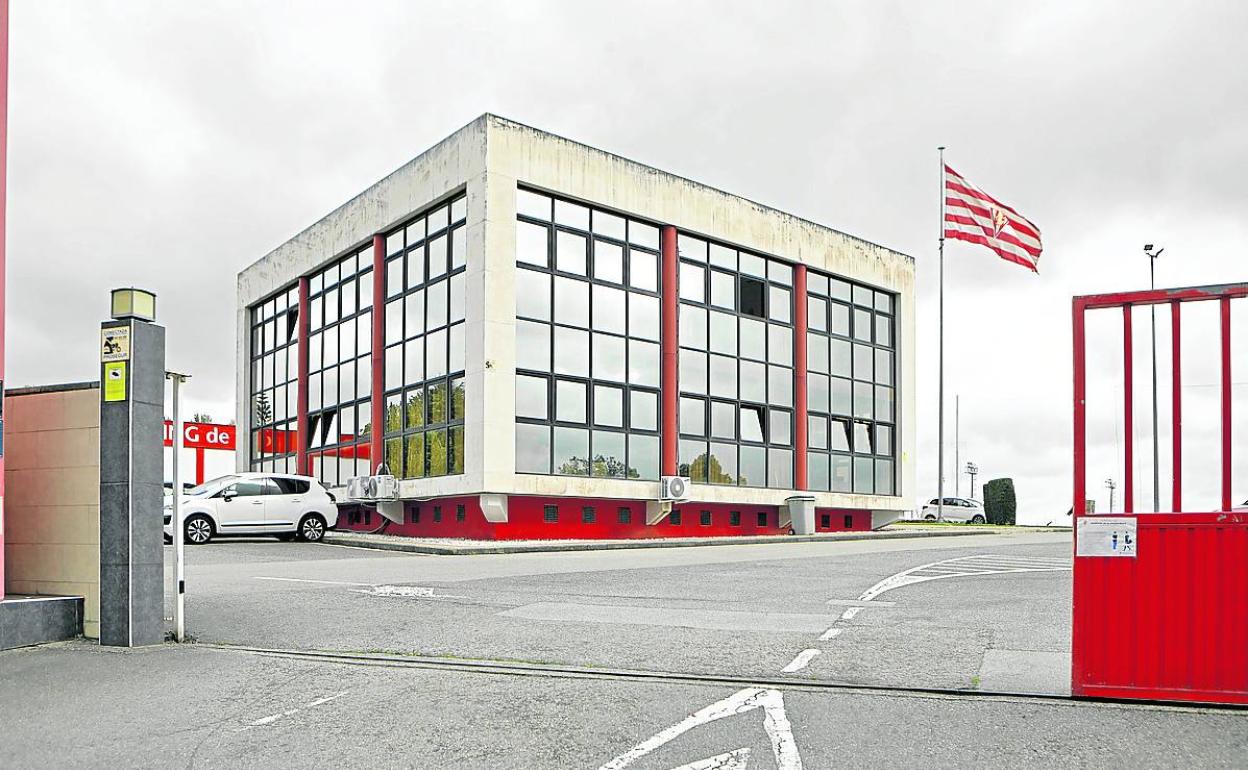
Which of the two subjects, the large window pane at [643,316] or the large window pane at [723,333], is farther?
the large window pane at [723,333]

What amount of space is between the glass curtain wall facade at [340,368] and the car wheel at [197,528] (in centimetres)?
785

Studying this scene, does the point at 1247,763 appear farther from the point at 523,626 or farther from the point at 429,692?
the point at 523,626

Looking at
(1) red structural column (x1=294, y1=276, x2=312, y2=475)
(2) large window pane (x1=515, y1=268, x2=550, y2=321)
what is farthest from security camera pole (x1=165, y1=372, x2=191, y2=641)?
(1) red structural column (x1=294, y1=276, x2=312, y2=475)

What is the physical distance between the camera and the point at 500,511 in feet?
94.7

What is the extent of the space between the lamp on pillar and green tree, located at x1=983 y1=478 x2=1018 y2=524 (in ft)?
152

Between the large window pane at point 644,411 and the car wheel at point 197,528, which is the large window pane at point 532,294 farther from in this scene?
the car wheel at point 197,528

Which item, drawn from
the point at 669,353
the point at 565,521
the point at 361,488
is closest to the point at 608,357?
the point at 669,353

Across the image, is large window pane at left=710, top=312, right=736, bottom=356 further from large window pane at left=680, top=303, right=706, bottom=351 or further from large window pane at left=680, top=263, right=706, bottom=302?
large window pane at left=680, top=263, right=706, bottom=302

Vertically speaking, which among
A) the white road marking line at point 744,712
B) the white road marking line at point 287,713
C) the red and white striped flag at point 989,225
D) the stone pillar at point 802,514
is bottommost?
the stone pillar at point 802,514

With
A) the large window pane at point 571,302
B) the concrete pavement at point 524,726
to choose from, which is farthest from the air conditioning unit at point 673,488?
the concrete pavement at point 524,726

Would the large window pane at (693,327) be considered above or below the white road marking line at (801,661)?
above

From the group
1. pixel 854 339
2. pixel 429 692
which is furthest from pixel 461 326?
pixel 429 692

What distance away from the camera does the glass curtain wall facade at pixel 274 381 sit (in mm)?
39562

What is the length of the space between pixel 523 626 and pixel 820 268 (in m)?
28.7
